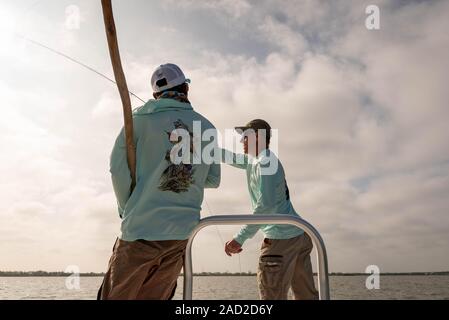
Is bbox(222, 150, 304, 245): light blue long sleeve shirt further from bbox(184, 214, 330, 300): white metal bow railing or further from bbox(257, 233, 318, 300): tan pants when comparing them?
bbox(184, 214, 330, 300): white metal bow railing

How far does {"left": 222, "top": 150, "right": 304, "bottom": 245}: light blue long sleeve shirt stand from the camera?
4.69 meters

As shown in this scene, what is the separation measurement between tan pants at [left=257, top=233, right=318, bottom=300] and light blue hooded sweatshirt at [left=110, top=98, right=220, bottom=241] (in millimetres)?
2044

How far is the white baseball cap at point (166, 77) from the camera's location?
3055mm

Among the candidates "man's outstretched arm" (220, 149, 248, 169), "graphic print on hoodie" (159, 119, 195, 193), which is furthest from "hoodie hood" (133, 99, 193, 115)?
"man's outstretched arm" (220, 149, 248, 169)

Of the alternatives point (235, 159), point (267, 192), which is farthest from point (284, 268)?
point (235, 159)

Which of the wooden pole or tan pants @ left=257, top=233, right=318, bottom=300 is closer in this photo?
the wooden pole

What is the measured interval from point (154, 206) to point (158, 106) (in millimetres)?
627

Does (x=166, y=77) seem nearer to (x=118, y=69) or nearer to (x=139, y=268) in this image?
(x=118, y=69)

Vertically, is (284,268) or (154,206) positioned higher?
(154,206)

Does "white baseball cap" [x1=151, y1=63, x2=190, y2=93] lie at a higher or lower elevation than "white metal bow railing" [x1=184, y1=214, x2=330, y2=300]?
higher

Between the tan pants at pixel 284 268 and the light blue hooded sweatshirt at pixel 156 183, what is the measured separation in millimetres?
2044

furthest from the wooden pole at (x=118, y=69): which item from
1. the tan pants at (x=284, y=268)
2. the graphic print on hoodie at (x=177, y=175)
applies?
the tan pants at (x=284, y=268)

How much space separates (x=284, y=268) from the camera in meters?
4.73
